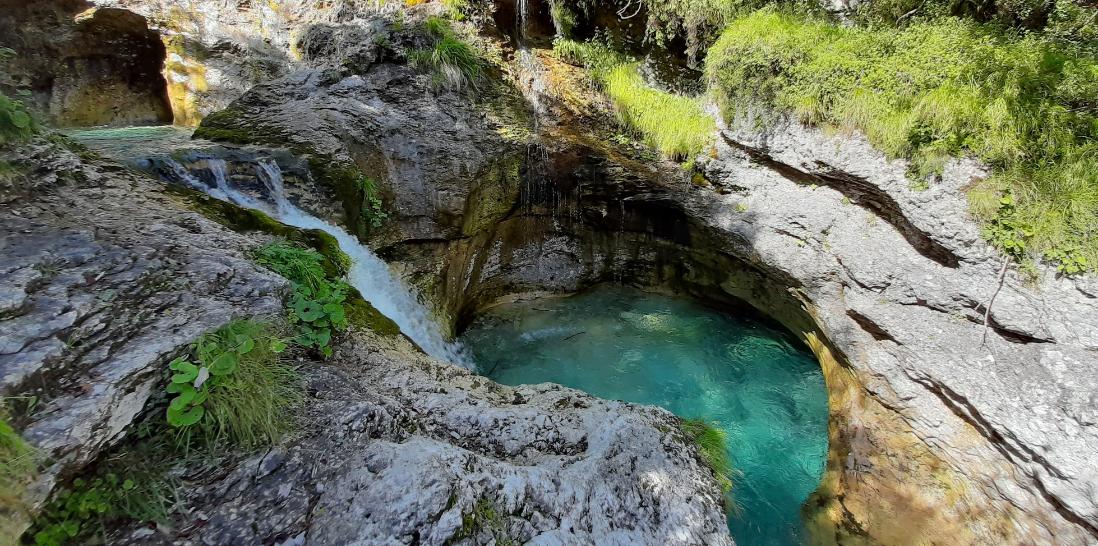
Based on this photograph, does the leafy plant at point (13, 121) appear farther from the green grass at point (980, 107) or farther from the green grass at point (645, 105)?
the green grass at point (980, 107)

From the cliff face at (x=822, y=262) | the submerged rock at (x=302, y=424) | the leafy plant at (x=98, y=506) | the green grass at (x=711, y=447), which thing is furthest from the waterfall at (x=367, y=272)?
the green grass at (x=711, y=447)

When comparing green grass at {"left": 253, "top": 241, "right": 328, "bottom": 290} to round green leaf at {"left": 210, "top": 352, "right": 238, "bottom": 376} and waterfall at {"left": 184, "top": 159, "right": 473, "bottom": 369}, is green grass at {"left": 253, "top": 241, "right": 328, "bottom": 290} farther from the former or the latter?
round green leaf at {"left": 210, "top": 352, "right": 238, "bottom": 376}

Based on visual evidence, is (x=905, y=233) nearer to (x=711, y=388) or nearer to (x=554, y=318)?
(x=711, y=388)

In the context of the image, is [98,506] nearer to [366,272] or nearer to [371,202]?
[366,272]

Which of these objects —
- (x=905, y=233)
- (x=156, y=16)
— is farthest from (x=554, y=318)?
(x=156, y=16)

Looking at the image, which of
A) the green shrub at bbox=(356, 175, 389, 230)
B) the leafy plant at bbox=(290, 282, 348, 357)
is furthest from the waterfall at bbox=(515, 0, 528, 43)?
the leafy plant at bbox=(290, 282, 348, 357)

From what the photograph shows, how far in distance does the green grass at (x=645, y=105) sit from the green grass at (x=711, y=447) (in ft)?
13.5

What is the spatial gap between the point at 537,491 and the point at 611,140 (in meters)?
5.31

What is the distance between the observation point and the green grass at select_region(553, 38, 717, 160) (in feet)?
19.6

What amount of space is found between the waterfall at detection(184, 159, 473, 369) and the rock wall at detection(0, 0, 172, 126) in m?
5.08

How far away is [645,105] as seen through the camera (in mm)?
6336

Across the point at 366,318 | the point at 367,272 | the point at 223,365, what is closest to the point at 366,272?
the point at 367,272

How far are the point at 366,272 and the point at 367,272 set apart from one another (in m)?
0.02

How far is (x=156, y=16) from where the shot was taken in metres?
6.79
